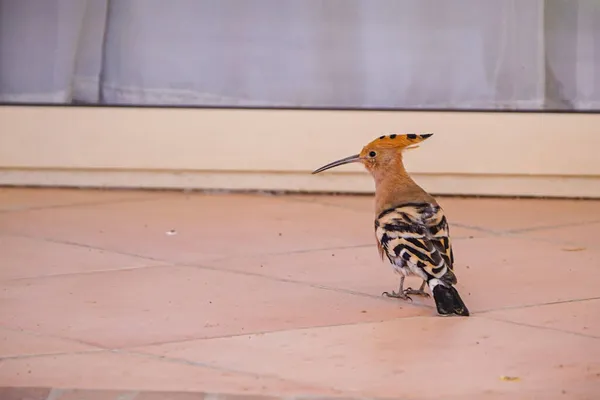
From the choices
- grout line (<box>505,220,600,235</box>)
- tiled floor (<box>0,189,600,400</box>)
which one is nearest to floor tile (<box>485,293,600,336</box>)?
tiled floor (<box>0,189,600,400</box>)

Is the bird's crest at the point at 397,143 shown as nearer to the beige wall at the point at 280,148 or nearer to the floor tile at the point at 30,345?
the beige wall at the point at 280,148

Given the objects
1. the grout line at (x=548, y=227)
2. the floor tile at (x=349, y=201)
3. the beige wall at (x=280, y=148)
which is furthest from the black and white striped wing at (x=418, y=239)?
the beige wall at (x=280, y=148)

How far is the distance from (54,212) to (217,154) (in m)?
0.72

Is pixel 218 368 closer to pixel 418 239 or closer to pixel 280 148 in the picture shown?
pixel 418 239

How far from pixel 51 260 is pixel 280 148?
1.28 metres

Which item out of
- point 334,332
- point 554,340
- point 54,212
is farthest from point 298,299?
point 54,212

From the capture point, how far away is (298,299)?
3.71 meters

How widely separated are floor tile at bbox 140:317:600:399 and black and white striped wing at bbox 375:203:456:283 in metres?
0.16

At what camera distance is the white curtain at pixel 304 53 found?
5105 millimetres

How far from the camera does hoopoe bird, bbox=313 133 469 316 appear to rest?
3491mm

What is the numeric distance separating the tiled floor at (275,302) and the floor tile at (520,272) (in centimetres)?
1

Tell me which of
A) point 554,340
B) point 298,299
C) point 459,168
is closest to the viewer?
point 554,340

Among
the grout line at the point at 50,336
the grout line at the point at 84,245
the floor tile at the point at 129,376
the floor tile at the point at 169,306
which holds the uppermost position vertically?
the floor tile at the point at 129,376

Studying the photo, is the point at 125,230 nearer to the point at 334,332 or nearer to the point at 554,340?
the point at 334,332
